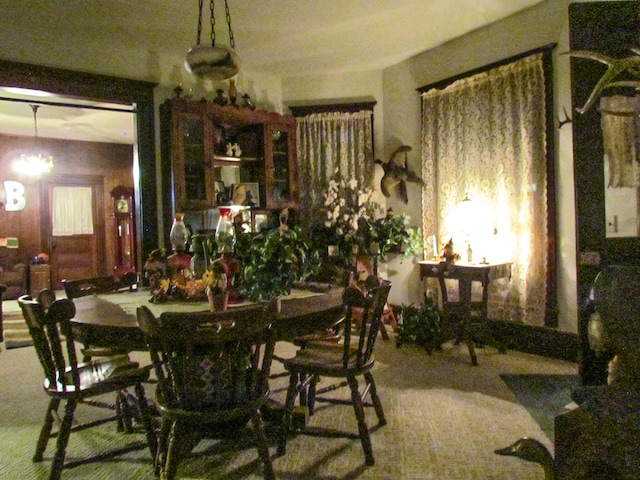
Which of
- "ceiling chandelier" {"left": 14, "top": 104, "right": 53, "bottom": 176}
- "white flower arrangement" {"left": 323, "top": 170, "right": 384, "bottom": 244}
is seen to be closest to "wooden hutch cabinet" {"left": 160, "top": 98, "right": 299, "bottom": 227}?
"white flower arrangement" {"left": 323, "top": 170, "right": 384, "bottom": 244}

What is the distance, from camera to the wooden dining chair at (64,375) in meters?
1.87

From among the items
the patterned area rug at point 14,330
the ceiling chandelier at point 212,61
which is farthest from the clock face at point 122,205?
the ceiling chandelier at point 212,61

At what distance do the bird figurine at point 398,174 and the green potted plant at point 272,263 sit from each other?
270 cm

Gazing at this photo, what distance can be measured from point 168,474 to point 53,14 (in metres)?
3.55

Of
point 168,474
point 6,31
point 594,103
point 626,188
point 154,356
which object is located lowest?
point 168,474

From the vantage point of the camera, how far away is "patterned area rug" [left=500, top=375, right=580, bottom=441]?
8.66 ft

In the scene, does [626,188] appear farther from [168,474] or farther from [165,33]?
[165,33]

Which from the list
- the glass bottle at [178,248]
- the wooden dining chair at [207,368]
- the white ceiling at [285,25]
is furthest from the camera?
the white ceiling at [285,25]

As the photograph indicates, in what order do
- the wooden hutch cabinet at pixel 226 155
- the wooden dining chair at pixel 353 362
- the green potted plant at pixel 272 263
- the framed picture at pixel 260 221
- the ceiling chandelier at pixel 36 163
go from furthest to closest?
1. the ceiling chandelier at pixel 36 163
2. the framed picture at pixel 260 221
3. the wooden hutch cabinet at pixel 226 155
4. the green potted plant at pixel 272 263
5. the wooden dining chair at pixel 353 362

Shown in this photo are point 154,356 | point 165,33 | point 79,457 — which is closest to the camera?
point 154,356

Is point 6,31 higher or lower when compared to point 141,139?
higher

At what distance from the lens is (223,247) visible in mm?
2318

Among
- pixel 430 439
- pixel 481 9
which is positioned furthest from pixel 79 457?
pixel 481 9

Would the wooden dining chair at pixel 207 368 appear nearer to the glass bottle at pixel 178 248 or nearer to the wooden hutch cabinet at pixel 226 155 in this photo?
the glass bottle at pixel 178 248
